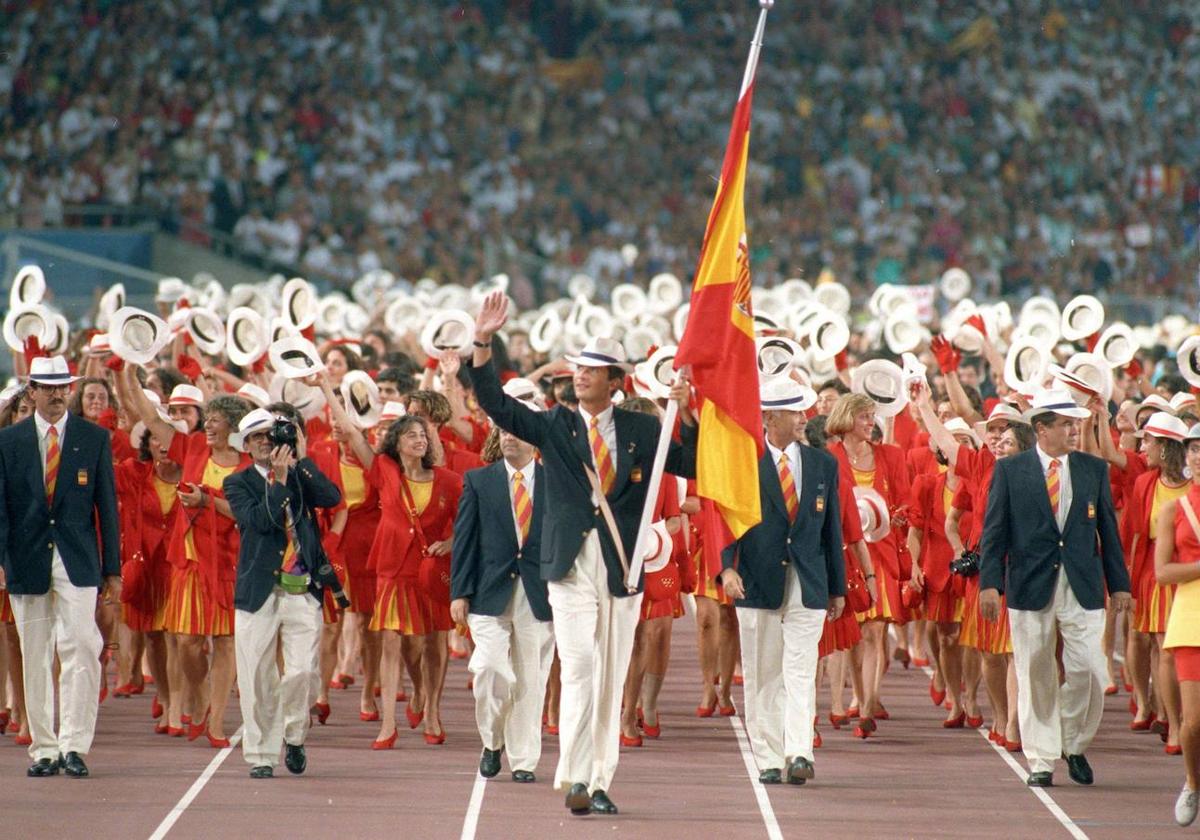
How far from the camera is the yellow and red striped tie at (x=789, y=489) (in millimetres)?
10219

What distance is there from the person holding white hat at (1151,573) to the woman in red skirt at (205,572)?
15.8 ft

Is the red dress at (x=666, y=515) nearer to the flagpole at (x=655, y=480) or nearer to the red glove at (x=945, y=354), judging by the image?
the flagpole at (x=655, y=480)

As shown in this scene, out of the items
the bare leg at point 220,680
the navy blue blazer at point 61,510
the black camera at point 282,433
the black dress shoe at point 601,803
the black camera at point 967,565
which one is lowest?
the black dress shoe at point 601,803

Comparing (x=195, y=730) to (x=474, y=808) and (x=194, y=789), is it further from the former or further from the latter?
(x=474, y=808)

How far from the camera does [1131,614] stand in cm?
1170

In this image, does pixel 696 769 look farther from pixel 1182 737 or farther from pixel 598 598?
pixel 1182 737

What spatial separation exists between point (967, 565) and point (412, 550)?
301cm

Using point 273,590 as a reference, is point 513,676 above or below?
below

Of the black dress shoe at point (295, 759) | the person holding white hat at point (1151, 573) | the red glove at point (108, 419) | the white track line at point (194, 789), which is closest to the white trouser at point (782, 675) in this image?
the person holding white hat at point (1151, 573)

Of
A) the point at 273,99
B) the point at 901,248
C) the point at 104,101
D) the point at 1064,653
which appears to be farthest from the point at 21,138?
the point at 1064,653

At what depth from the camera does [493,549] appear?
10.4 m

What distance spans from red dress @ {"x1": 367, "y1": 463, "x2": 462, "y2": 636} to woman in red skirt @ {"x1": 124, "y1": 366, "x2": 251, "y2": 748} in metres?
0.79

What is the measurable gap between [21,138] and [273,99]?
4.10 m

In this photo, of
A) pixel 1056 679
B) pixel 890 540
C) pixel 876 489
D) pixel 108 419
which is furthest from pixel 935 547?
pixel 108 419
